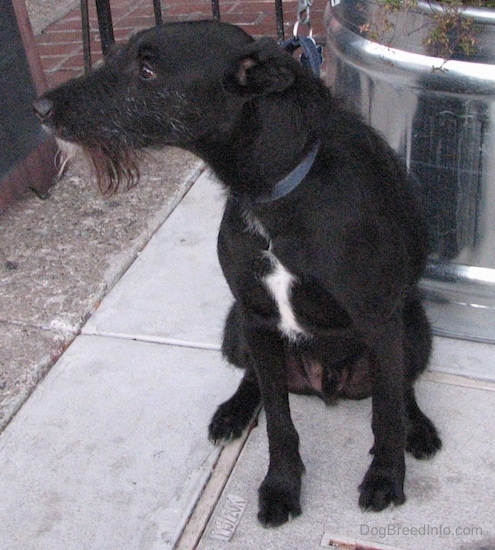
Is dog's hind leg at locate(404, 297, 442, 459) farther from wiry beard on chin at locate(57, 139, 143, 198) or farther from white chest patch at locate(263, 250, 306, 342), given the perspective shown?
wiry beard on chin at locate(57, 139, 143, 198)

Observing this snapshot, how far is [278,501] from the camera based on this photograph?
246 cm

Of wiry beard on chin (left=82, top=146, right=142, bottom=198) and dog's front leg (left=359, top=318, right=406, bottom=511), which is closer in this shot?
wiry beard on chin (left=82, top=146, right=142, bottom=198)

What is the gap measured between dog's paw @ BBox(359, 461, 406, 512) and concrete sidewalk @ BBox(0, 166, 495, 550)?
3 cm

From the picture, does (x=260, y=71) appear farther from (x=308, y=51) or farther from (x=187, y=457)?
(x=187, y=457)

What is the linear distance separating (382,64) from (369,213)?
0.80m

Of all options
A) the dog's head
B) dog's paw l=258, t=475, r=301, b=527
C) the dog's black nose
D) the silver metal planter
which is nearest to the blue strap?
the silver metal planter

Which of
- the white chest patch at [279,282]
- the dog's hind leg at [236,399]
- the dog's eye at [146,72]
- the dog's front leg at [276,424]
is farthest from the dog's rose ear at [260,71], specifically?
the dog's hind leg at [236,399]

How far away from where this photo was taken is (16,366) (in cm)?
311

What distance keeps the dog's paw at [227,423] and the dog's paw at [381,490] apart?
18.4 inches

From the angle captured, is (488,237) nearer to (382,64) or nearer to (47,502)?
(382,64)

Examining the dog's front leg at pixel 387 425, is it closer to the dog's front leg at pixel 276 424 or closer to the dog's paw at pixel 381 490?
the dog's paw at pixel 381 490

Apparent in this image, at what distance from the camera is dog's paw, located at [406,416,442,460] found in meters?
2.64

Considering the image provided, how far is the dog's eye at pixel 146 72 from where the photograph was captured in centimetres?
212

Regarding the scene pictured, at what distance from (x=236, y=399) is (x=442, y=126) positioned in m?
1.15
